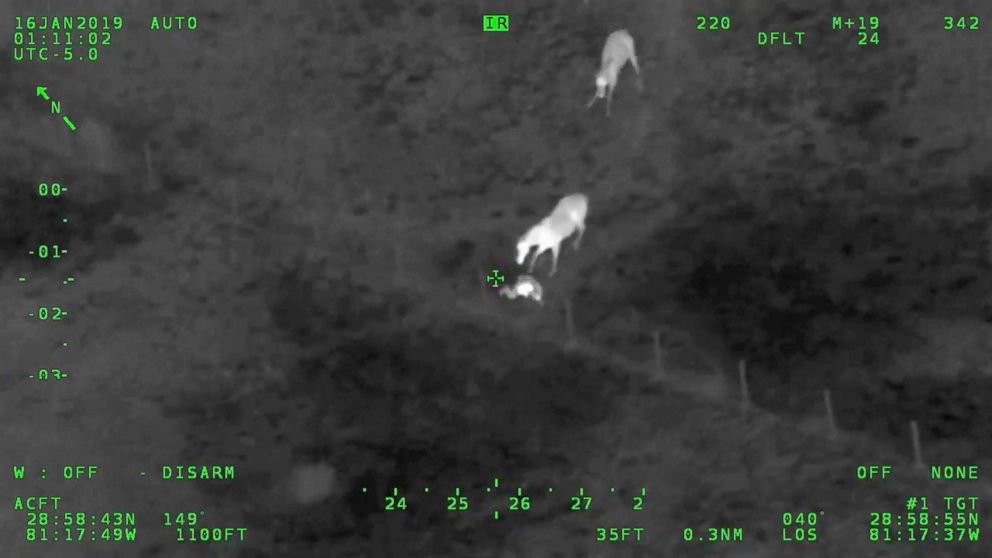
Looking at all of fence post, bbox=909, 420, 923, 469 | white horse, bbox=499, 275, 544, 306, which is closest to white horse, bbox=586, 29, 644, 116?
white horse, bbox=499, 275, 544, 306

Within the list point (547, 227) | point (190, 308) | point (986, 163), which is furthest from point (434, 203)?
point (986, 163)

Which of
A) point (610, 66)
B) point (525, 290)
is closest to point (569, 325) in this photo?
point (525, 290)

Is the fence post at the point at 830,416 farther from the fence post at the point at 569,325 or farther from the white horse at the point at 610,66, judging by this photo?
the white horse at the point at 610,66

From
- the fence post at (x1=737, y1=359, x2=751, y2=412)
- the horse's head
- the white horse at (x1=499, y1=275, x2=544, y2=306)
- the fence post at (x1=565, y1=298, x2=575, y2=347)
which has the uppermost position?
the horse's head

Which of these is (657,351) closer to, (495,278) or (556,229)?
(556,229)

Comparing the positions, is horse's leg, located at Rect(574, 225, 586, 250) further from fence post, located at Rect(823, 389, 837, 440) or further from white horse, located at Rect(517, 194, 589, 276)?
fence post, located at Rect(823, 389, 837, 440)
